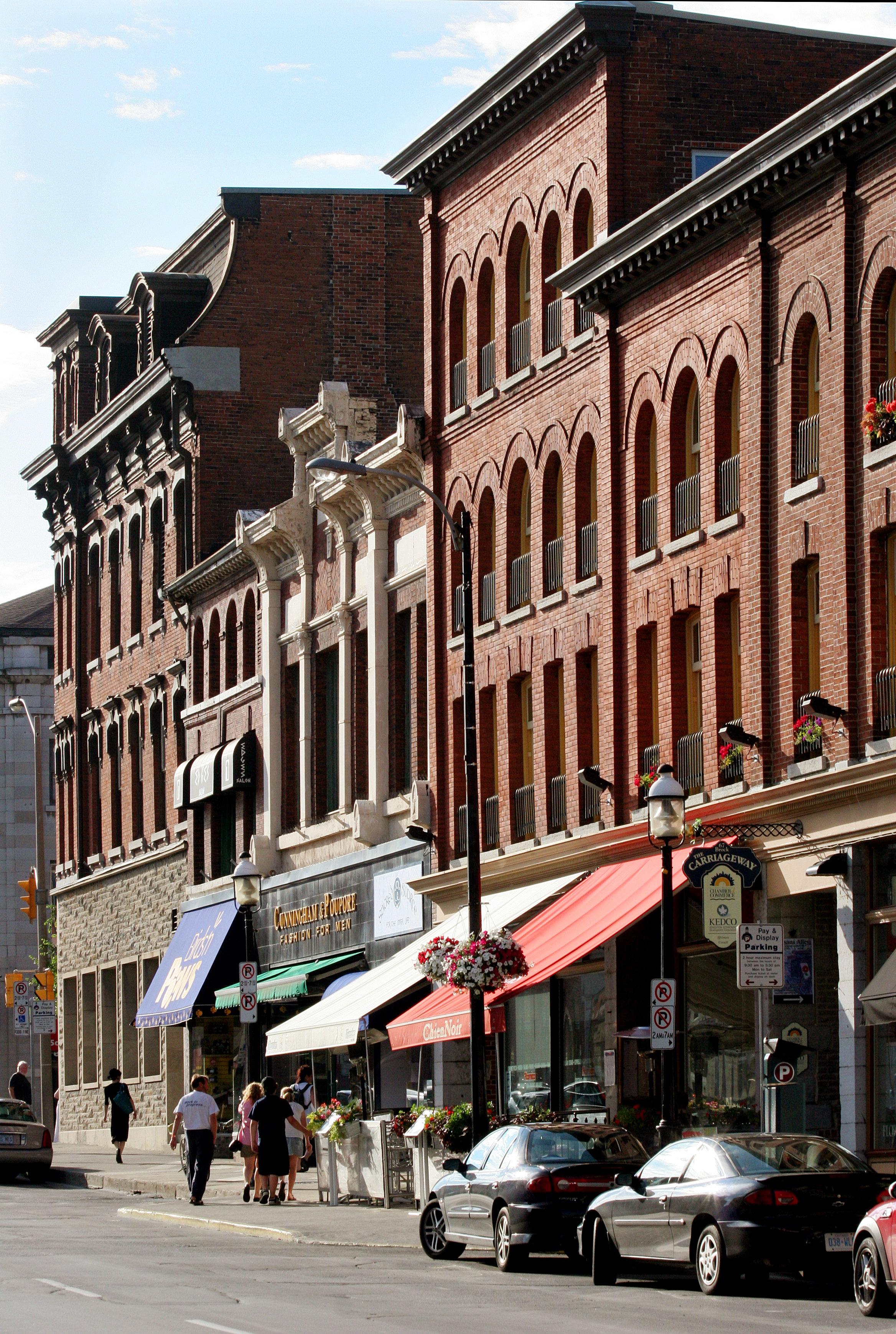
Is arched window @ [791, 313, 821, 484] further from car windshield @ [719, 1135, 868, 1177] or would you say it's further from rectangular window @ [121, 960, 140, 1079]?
rectangular window @ [121, 960, 140, 1079]

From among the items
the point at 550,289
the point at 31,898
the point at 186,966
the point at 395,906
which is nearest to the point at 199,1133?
the point at 395,906

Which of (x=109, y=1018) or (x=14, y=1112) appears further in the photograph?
(x=109, y=1018)

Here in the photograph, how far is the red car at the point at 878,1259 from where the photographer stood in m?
16.1

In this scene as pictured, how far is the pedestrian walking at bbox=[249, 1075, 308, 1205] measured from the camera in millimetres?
30469

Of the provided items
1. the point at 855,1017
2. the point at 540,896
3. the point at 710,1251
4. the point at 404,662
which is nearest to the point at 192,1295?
the point at 710,1251

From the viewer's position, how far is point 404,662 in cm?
4088

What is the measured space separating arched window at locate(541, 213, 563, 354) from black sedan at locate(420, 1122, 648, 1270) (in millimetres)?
15988

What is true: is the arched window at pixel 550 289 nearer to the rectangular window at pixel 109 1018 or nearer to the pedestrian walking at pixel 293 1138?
the pedestrian walking at pixel 293 1138

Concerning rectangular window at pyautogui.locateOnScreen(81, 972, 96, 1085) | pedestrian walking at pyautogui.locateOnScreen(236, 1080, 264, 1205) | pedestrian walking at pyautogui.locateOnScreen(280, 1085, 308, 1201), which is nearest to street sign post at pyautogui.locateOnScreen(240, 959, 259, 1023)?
pedestrian walking at pyautogui.locateOnScreen(280, 1085, 308, 1201)

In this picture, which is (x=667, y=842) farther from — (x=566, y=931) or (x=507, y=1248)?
(x=566, y=931)

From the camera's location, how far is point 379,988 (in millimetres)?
35719

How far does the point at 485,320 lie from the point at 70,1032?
31.3m

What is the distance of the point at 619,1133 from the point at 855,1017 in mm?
4959

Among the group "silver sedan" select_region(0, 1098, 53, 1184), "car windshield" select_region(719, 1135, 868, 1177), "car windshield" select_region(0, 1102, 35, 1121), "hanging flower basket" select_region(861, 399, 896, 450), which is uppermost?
"hanging flower basket" select_region(861, 399, 896, 450)
